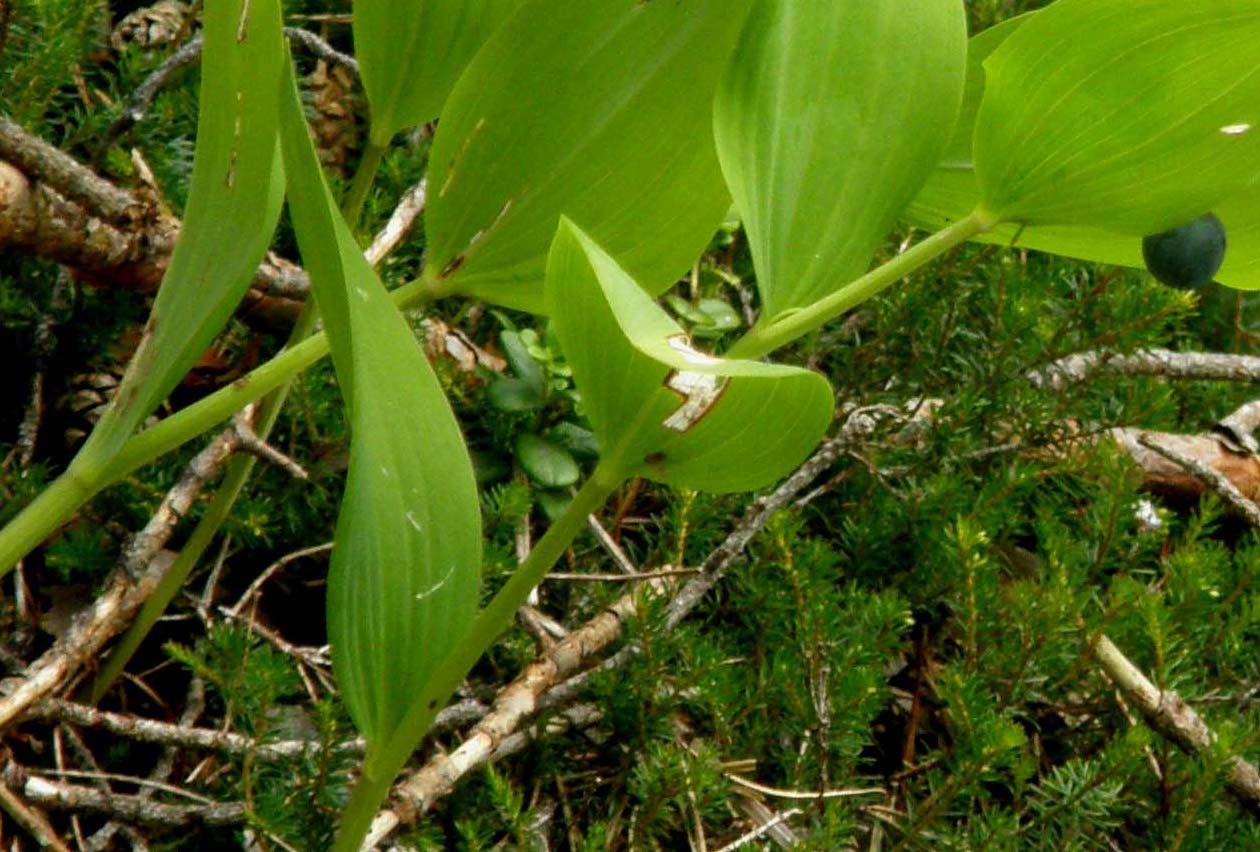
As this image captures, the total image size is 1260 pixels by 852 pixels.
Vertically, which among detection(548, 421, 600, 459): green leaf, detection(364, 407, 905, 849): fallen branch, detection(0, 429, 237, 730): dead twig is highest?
detection(0, 429, 237, 730): dead twig

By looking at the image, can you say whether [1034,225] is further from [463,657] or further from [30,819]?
[30,819]

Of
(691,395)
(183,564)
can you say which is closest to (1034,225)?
(691,395)

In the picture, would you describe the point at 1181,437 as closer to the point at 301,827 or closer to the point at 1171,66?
the point at 1171,66

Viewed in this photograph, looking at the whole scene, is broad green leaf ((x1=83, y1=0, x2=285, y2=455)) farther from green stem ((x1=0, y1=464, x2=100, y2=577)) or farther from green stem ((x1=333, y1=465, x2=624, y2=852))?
green stem ((x1=333, y1=465, x2=624, y2=852))

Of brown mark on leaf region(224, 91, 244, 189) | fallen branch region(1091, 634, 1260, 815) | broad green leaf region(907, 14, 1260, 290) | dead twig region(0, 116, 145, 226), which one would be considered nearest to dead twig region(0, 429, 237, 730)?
dead twig region(0, 116, 145, 226)

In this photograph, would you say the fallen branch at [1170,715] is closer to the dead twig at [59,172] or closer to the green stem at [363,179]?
the green stem at [363,179]

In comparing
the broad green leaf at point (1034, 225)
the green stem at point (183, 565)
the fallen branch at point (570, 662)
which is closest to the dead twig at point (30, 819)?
the green stem at point (183, 565)
